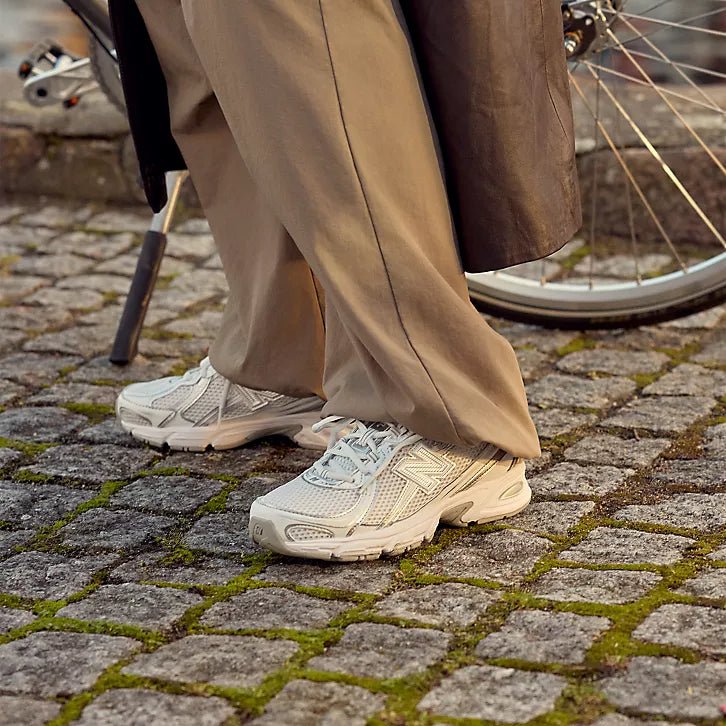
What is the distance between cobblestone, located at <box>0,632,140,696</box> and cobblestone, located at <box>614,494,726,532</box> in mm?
745

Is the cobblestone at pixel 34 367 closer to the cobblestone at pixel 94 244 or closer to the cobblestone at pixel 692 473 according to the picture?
the cobblestone at pixel 94 244

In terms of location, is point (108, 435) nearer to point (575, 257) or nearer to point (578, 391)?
point (578, 391)

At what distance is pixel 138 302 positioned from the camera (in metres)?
2.55

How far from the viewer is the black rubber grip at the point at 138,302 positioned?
8.25 feet

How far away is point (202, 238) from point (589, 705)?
239 cm

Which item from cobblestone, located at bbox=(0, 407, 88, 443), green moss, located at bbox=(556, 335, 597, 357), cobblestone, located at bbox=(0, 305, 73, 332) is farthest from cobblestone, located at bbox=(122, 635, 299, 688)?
cobblestone, located at bbox=(0, 305, 73, 332)

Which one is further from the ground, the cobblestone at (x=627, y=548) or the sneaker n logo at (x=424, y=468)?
the sneaker n logo at (x=424, y=468)

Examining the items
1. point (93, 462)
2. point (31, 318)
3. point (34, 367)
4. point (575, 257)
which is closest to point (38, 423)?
point (93, 462)

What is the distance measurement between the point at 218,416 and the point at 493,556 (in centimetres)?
63

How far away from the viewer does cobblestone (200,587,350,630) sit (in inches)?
57.5

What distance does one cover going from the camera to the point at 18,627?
147cm

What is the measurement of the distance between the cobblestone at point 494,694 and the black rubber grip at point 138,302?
4.49 feet

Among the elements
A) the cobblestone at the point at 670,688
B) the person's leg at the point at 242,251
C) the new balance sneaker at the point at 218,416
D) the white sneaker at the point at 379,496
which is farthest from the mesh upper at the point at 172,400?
the cobblestone at the point at 670,688

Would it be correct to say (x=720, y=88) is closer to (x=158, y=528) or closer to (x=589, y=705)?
(x=158, y=528)
